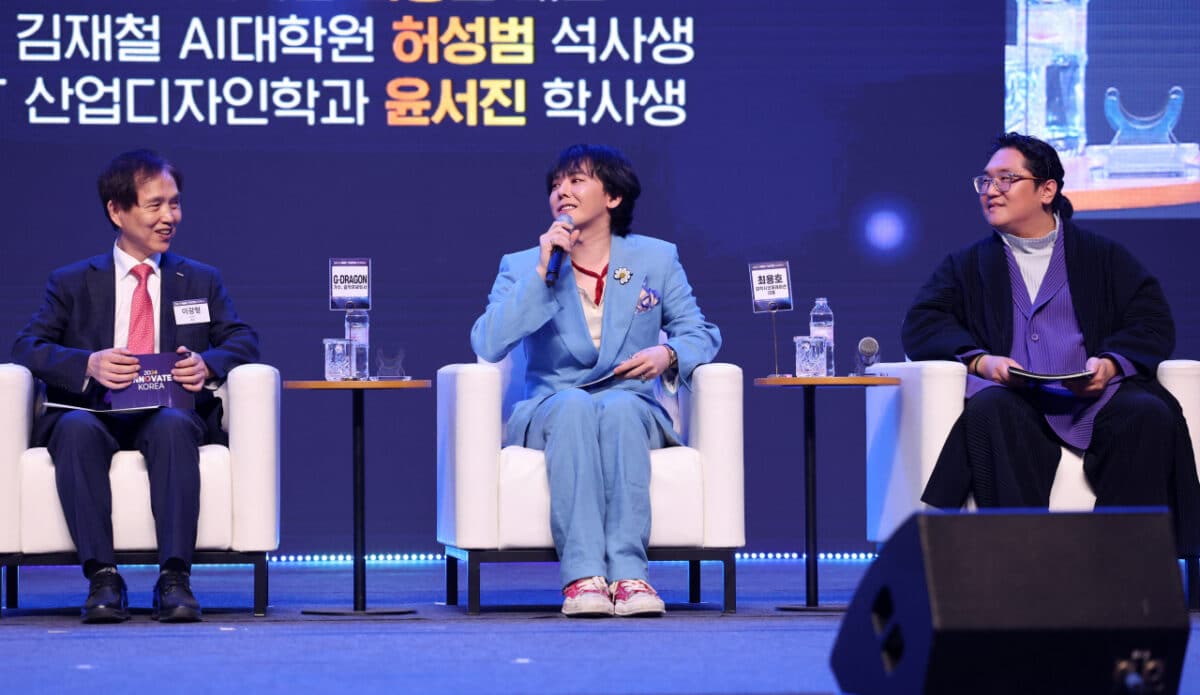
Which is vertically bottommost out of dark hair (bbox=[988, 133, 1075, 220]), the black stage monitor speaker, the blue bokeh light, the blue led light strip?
the blue led light strip

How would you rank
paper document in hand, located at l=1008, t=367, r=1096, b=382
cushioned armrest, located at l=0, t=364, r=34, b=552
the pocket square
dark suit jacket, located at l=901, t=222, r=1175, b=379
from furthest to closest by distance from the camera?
the pocket square, dark suit jacket, located at l=901, t=222, r=1175, b=379, paper document in hand, located at l=1008, t=367, r=1096, b=382, cushioned armrest, located at l=0, t=364, r=34, b=552

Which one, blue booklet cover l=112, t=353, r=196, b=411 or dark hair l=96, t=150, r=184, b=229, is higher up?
dark hair l=96, t=150, r=184, b=229

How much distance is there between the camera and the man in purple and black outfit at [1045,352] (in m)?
3.99

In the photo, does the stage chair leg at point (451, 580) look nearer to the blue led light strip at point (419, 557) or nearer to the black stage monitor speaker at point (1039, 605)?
the blue led light strip at point (419, 557)

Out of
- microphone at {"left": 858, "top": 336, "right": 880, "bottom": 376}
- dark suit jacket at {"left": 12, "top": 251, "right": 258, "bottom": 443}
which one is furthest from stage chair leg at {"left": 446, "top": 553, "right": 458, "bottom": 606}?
microphone at {"left": 858, "top": 336, "right": 880, "bottom": 376}

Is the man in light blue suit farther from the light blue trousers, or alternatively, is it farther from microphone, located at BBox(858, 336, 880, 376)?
microphone, located at BBox(858, 336, 880, 376)

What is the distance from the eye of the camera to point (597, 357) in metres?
4.31

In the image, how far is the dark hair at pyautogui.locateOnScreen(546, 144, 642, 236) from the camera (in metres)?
4.37

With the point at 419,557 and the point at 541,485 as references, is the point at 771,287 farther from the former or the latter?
the point at 419,557

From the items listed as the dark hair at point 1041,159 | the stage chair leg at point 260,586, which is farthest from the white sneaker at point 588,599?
the dark hair at point 1041,159

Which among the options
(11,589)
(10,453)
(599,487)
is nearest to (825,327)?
(599,487)

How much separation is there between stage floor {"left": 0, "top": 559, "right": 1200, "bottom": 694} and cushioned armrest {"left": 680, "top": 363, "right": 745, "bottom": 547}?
217 millimetres

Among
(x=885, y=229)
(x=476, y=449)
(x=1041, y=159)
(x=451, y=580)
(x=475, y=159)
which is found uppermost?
(x=475, y=159)

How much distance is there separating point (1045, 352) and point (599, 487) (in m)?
1.23
